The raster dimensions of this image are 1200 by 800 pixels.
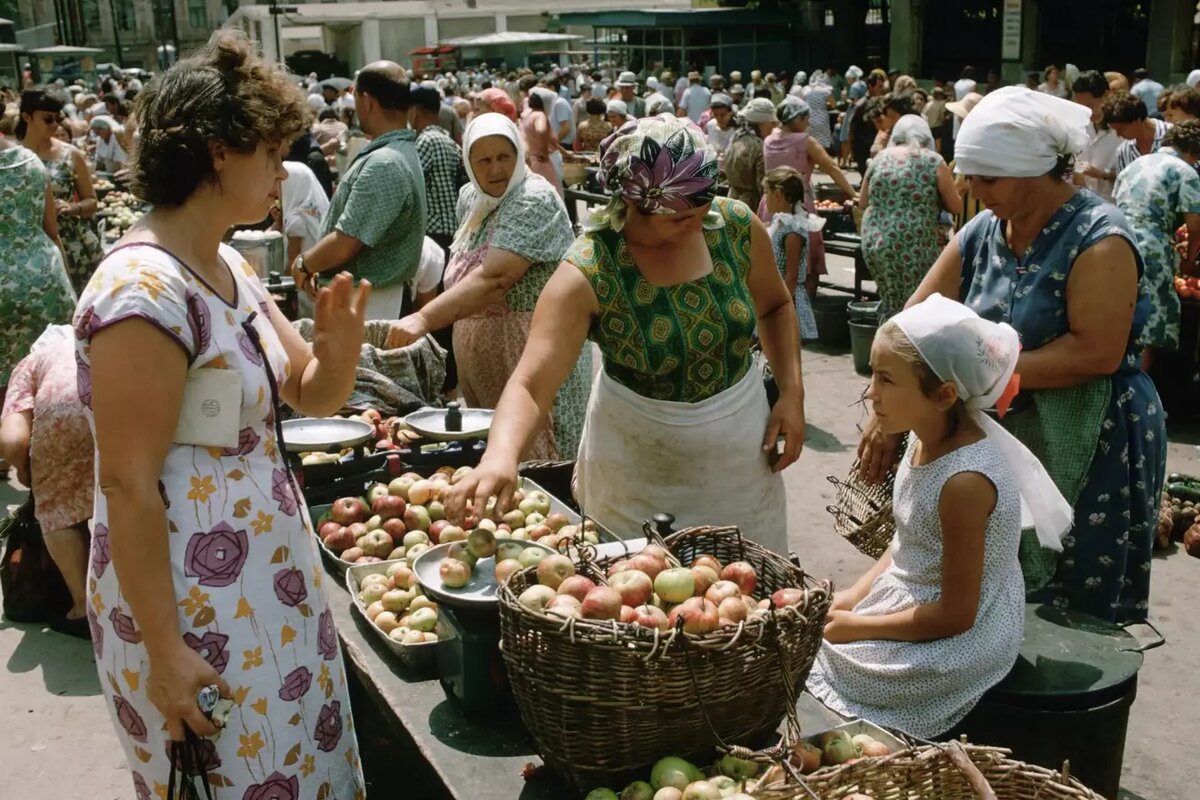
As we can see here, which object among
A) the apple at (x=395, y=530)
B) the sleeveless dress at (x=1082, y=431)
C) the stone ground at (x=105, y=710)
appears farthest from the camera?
the stone ground at (x=105, y=710)

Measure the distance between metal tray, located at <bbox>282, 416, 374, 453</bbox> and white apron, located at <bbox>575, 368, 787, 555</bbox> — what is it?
A: 105cm

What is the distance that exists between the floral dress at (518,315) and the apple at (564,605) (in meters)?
2.22

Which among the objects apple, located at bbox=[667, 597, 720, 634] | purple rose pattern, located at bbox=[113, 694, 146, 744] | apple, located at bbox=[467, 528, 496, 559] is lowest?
purple rose pattern, located at bbox=[113, 694, 146, 744]

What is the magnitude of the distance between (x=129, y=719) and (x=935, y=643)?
163cm

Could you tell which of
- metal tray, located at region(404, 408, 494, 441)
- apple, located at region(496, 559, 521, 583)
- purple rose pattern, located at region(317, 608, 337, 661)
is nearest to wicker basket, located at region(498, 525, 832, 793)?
apple, located at region(496, 559, 521, 583)

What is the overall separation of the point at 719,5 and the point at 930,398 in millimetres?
35261

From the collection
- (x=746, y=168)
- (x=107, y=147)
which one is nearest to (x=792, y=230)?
(x=746, y=168)

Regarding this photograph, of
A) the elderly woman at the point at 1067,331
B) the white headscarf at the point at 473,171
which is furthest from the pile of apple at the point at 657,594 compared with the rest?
the white headscarf at the point at 473,171

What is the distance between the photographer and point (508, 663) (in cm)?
212

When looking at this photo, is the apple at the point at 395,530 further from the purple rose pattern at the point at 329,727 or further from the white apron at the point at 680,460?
the purple rose pattern at the point at 329,727

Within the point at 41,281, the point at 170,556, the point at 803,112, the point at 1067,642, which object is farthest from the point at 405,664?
the point at 803,112

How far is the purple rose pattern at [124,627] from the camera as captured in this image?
6.75 ft

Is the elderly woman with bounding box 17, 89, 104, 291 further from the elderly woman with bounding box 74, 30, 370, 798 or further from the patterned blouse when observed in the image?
the elderly woman with bounding box 74, 30, 370, 798

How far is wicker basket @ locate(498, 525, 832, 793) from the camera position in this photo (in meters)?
1.94
